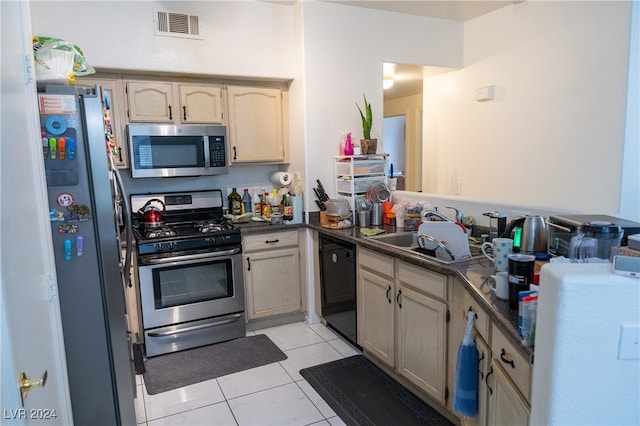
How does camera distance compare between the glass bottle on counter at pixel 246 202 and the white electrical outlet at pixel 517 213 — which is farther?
the glass bottle on counter at pixel 246 202

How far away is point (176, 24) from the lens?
326 centimetres

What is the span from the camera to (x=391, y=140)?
6605 mm

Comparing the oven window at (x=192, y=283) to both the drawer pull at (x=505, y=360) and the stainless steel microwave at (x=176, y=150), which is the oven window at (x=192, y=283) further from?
the drawer pull at (x=505, y=360)

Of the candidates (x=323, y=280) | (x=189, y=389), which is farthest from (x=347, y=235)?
(x=189, y=389)

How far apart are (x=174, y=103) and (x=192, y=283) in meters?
1.42

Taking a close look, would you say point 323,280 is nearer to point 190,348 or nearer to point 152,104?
point 190,348

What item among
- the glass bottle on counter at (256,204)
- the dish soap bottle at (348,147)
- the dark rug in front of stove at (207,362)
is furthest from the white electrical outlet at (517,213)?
the glass bottle on counter at (256,204)

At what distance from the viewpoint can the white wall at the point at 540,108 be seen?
A: 2857mm

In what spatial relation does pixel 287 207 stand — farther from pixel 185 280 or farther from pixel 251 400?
pixel 251 400

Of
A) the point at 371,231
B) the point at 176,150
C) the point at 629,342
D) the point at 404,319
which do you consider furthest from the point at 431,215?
the point at 176,150

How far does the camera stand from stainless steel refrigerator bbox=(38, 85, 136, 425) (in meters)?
1.73

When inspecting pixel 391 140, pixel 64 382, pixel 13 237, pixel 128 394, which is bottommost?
pixel 128 394

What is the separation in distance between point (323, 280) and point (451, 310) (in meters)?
1.48

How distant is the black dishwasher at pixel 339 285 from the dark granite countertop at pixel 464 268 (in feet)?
0.35
